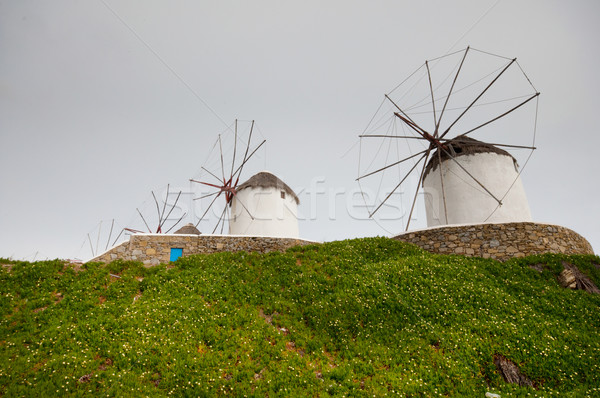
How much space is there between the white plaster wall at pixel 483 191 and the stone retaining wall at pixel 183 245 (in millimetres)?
11185

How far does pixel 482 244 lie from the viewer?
17.6m

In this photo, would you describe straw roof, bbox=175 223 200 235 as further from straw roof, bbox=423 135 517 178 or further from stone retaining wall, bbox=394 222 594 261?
stone retaining wall, bbox=394 222 594 261

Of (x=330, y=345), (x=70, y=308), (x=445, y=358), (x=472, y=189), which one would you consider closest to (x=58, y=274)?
(x=70, y=308)

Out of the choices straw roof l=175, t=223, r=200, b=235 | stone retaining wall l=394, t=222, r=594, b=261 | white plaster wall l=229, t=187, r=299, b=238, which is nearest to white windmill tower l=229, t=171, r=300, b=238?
white plaster wall l=229, t=187, r=299, b=238

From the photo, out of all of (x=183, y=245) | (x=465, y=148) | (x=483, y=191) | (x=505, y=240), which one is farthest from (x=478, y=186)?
(x=183, y=245)

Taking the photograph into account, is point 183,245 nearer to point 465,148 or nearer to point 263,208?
point 263,208

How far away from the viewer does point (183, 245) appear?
19.4m

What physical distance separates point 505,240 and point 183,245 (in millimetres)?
18302

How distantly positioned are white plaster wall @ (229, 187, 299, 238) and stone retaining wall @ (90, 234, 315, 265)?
7.90 m

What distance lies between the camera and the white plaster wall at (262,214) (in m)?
28.5

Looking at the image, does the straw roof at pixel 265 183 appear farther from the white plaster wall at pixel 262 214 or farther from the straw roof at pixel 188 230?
the straw roof at pixel 188 230

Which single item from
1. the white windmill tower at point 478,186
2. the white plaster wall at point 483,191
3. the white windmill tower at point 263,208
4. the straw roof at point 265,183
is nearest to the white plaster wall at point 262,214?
the white windmill tower at point 263,208

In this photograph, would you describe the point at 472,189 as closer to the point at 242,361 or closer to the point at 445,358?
the point at 445,358

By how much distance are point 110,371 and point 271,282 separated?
7197 millimetres
